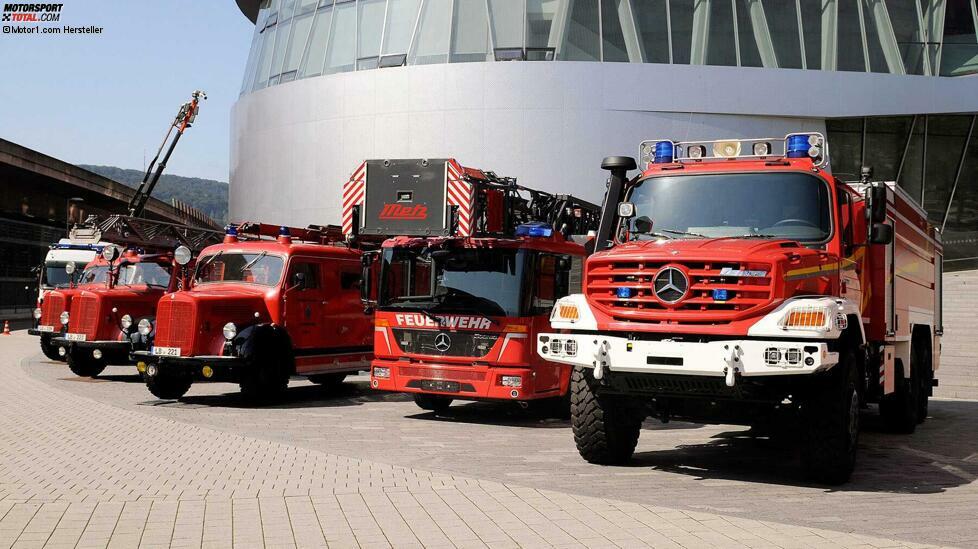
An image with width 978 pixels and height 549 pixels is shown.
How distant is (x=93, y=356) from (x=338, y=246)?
5.25 metres

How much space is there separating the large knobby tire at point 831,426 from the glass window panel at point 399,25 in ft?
84.3

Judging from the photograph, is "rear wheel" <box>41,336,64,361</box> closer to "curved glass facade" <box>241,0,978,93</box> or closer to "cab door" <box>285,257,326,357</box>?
"cab door" <box>285,257,326,357</box>

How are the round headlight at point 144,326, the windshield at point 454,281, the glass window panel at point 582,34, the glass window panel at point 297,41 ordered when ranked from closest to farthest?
the windshield at point 454,281, the round headlight at point 144,326, the glass window panel at point 582,34, the glass window panel at point 297,41

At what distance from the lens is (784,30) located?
31750 millimetres

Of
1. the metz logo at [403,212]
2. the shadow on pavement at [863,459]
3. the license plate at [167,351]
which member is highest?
the metz logo at [403,212]

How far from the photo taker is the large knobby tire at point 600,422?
9727 mm

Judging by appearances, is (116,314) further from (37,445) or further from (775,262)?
(775,262)

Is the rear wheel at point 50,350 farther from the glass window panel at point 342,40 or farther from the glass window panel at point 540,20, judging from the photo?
the glass window panel at point 540,20

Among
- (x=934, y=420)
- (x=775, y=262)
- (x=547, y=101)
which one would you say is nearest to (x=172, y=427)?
(x=775, y=262)

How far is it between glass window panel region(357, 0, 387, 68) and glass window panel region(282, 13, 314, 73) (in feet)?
10.4

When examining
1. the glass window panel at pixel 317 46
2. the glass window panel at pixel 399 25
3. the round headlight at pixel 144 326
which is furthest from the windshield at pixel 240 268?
the glass window panel at pixel 317 46

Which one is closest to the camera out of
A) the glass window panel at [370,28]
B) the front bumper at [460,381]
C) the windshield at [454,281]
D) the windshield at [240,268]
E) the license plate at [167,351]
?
the front bumper at [460,381]

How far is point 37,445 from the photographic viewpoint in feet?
34.7

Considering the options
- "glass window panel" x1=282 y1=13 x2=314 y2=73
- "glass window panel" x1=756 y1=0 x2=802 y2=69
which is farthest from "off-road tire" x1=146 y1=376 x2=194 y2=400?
"glass window panel" x1=282 y1=13 x2=314 y2=73
